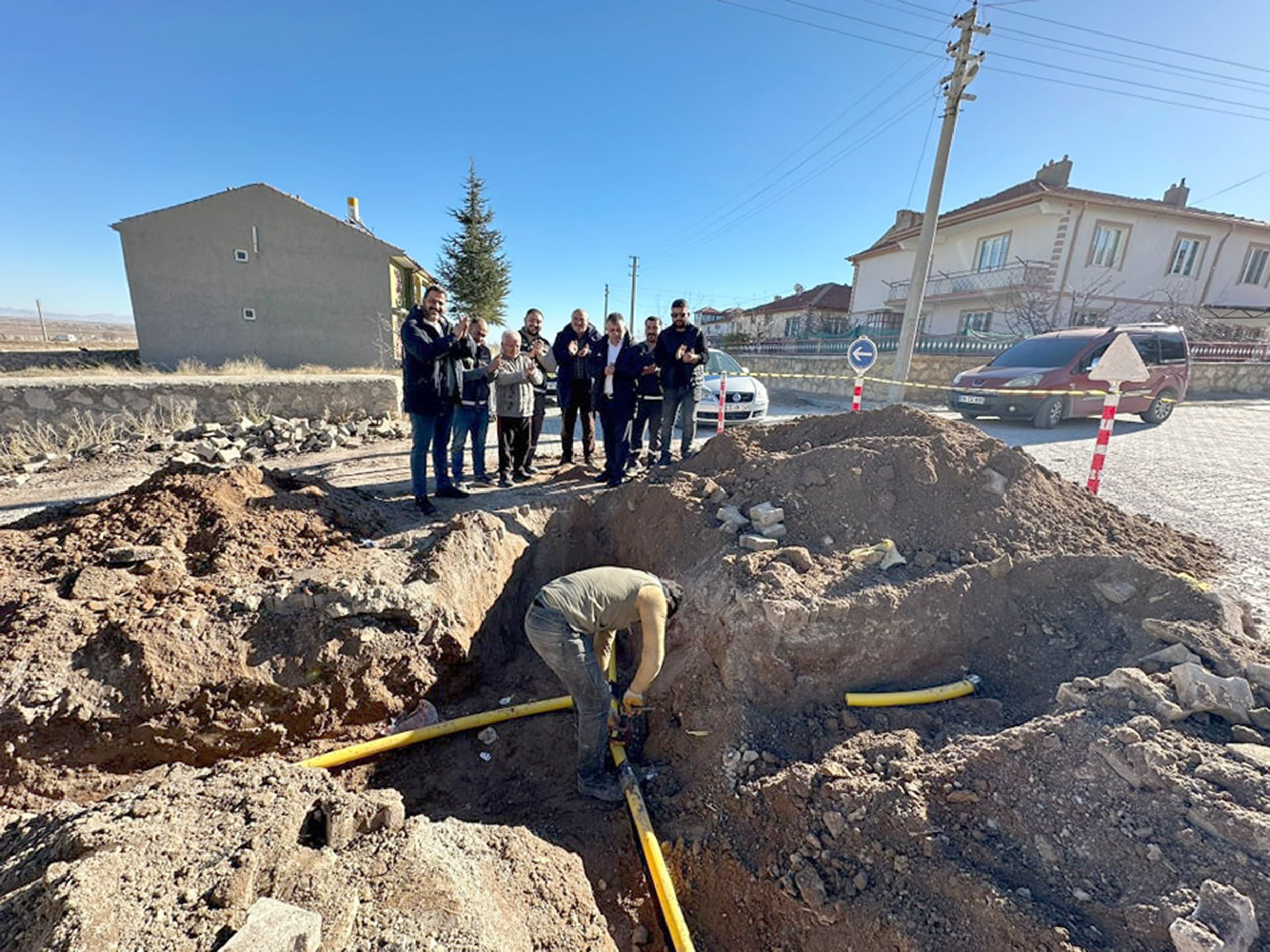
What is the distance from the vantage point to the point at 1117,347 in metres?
5.00

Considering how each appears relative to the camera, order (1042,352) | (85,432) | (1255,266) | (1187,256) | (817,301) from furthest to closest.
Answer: (817,301) → (1255,266) → (1187,256) → (1042,352) → (85,432)

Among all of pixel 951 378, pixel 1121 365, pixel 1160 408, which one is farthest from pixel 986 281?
pixel 1121 365

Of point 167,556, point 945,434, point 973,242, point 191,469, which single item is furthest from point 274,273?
point 973,242

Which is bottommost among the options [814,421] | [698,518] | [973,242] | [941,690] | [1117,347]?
[941,690]

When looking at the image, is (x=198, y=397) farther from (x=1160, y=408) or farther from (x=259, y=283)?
(x=1160, y=408)

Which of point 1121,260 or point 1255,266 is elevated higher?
point 1255,266

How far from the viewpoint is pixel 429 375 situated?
4.54 metres

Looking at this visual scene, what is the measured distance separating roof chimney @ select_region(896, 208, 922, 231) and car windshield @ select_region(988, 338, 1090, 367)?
65.2 ft

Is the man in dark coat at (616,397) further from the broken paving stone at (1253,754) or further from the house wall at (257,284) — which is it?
the house wall at (257,284)

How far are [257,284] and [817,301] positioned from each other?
26994mm

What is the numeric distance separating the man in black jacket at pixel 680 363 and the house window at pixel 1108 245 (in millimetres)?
21545

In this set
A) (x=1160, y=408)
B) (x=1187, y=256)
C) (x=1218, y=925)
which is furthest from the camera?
(x=1187, y=256)

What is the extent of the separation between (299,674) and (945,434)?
503 centimetres

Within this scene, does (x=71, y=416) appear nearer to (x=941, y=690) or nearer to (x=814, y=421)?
(x=814, y=421)
